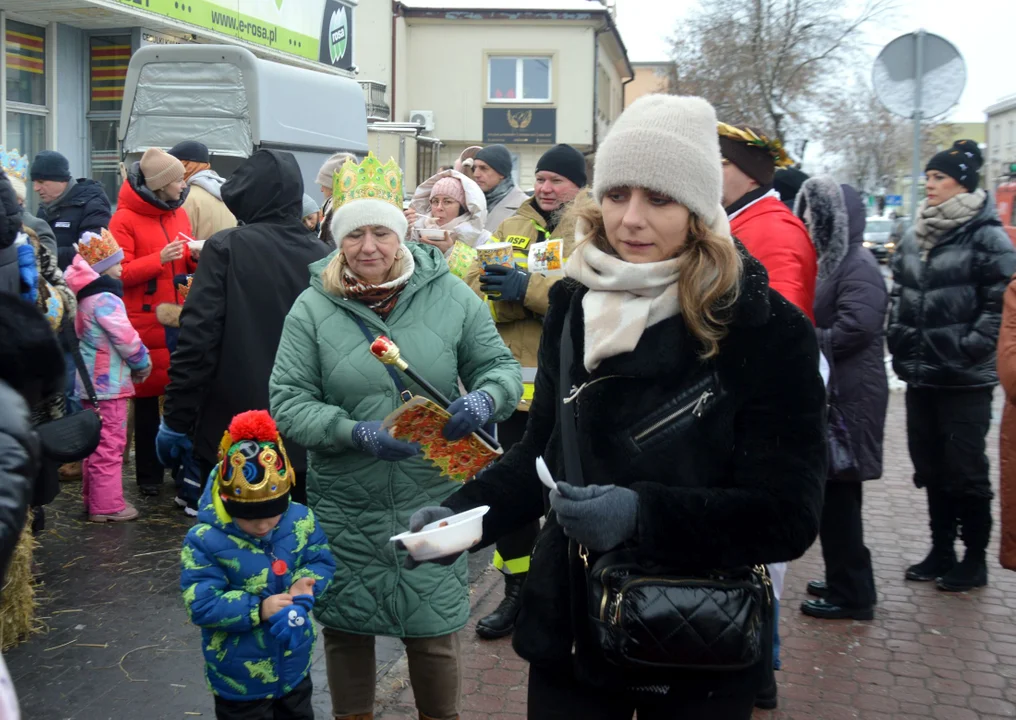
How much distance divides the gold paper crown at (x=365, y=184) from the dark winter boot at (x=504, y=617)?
202 centimetres

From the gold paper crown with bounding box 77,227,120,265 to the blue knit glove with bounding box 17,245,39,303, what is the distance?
144 centimetres

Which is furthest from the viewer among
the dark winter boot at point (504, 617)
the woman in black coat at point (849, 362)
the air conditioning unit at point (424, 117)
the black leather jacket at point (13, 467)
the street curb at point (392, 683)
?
the air conditioning unit at point (424, 117)

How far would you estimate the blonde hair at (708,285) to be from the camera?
7.54ft

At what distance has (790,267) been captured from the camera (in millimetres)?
4176

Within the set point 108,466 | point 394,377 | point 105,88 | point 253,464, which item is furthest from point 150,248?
point 105,88

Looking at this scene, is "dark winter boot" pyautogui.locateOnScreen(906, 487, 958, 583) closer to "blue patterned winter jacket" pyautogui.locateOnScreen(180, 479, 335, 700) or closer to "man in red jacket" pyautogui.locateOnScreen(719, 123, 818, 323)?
"man in red jacket" pyautogui.locateOnScreen(719, 123, 818, 323)

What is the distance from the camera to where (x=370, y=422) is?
3.61 m

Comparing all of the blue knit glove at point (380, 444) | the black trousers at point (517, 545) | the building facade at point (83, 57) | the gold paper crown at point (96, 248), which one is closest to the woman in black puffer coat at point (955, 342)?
the black trousers at point (517, 545)

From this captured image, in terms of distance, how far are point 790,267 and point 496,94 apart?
33.1 metres

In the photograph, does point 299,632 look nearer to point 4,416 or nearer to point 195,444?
point 195,444

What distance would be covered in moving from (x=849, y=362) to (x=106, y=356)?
439 centimetres

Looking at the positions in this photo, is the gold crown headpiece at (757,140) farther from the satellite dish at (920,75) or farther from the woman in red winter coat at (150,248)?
the satellite dish at (920,75)

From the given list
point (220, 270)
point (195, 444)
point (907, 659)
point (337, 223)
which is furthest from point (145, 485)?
point (907, 659)

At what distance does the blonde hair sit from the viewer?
230 cm
